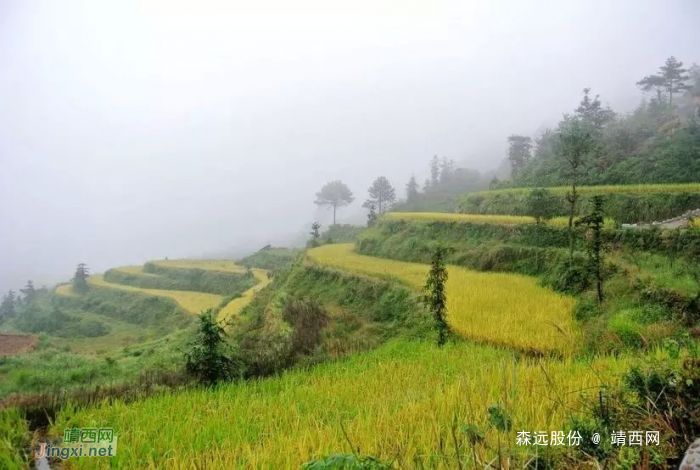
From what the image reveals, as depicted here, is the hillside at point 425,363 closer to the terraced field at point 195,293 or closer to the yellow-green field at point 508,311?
the yellow-green field at point 508,311

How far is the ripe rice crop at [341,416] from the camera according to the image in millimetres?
2783

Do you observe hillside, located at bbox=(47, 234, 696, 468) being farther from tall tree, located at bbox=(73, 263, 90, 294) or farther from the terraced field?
tall tree, located at bbox=(73, 263, 90, 294)

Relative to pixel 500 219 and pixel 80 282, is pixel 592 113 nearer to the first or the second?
pixel 500 219

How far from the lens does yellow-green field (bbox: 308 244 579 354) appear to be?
7543 mm

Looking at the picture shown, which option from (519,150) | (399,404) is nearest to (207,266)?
(399,404)

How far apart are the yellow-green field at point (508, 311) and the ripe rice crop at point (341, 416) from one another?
1.56 metres

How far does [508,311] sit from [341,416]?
6883 mm

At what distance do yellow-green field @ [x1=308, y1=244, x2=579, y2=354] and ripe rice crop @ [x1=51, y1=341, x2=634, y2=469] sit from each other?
156 centimetres

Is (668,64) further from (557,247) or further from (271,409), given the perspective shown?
(271,409)

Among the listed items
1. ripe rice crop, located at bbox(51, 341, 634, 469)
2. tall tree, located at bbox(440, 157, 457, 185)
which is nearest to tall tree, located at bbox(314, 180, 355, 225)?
tall tree, located at bbox(440, 157, 457, 185)

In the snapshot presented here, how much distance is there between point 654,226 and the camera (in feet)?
41.9

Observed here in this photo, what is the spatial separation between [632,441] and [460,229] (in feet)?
61.7

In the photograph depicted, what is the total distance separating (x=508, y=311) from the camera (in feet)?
31.1

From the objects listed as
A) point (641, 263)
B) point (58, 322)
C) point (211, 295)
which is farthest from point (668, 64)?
point (58, 322)
